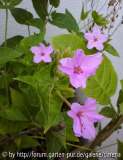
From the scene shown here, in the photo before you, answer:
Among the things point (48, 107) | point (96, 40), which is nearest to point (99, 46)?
point (96, 40)

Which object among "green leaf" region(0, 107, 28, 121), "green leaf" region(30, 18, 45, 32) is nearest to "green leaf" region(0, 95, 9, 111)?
"green leaf" region(0, 107, 28, 121)

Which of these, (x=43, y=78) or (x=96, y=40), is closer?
(x=43, y=78)

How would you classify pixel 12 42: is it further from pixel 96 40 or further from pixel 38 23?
pixel 96 40

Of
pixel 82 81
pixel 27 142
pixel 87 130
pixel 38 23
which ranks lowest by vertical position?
pixel 27 142

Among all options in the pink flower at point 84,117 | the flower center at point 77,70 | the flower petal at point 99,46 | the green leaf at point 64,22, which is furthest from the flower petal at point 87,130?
the green leaf at point 64,22

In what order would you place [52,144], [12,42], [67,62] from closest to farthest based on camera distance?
[67,62]
[52,144]
[12,42]

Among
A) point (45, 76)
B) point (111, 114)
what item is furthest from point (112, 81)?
point (45, 76)

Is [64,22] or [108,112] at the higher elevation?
[64,22]

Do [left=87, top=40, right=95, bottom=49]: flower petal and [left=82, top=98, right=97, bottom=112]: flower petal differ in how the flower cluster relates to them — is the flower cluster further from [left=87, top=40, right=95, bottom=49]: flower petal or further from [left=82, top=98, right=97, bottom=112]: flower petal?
[left=87, top=40, right=95, bottom=49]: flower petal
